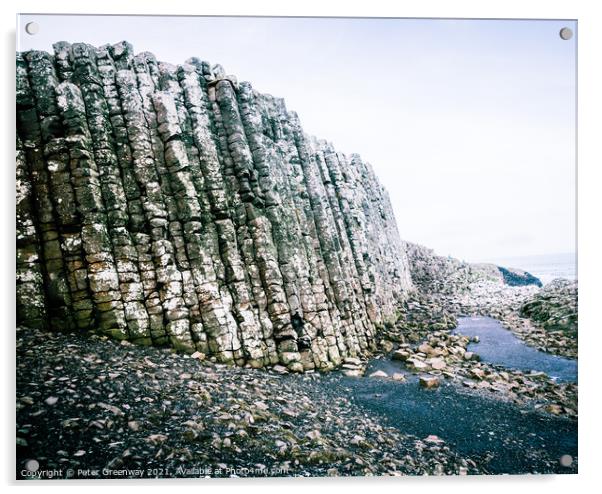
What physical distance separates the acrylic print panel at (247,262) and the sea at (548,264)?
1.9 inches

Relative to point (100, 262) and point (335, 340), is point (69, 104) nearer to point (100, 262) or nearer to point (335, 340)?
point (100, 262)

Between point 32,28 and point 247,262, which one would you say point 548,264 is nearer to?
point 247,262

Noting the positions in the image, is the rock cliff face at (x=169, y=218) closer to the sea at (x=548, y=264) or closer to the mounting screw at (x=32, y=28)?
the mounting screw at (x=32, y=28)

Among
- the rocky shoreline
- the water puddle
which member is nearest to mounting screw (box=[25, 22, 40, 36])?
the rocky shoreline

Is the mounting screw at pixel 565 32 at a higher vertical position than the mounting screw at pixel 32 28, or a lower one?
higher

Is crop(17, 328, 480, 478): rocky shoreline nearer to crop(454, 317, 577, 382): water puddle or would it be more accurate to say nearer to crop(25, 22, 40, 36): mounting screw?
crop(454, 317, 577, 382): water puddle

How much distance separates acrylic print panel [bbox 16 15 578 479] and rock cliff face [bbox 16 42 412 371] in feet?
0.15

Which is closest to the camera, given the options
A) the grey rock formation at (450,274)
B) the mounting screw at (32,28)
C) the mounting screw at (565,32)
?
the mounting screw at (32,28)

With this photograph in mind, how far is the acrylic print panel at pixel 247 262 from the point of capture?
5926mm

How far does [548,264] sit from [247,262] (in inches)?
264

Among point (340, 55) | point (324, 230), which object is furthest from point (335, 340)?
point (340, 55)

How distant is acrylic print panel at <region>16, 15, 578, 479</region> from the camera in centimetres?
593

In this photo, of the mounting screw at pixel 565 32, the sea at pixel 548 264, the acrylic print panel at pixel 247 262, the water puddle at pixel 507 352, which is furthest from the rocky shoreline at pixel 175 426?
the mounting screw at pixel 565 32
